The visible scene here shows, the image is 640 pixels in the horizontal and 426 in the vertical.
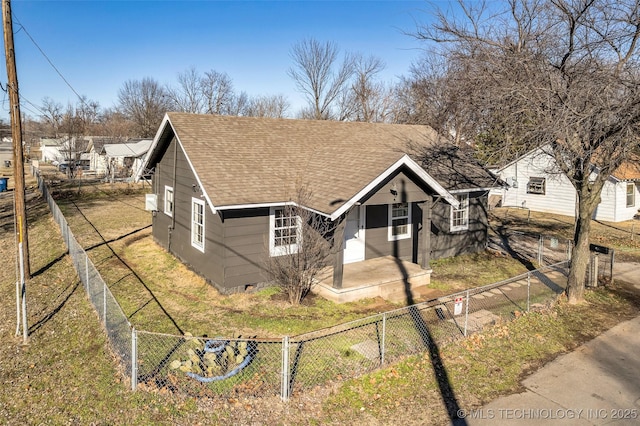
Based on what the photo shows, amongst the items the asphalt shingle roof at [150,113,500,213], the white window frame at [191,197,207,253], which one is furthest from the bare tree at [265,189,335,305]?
the white window frame at [191,197,207,253]

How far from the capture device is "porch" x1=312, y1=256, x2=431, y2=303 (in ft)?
36.4

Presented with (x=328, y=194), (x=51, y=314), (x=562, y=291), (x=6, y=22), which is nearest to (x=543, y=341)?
(x=562, y=291)

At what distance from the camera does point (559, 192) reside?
1071 inches

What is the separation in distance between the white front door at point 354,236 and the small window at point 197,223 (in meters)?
4.47

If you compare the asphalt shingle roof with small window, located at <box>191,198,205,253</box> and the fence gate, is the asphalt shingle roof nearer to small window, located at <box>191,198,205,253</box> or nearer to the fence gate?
small window, located at <box>191,198,205,253</box>

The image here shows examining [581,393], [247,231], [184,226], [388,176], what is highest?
[388,176]

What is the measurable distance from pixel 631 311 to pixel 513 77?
679cm

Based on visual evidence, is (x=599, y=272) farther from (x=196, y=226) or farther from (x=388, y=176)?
(x=196, y=226)

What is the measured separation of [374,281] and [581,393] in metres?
5.51

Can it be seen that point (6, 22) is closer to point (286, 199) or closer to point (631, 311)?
point (286, 199)

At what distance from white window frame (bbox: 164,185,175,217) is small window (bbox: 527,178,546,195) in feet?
77.8

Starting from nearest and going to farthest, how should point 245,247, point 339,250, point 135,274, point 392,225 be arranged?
1. point 339,250
2. point 245,247
3. point 135,274
4. point 392,225

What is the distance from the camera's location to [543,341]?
906 centimetres

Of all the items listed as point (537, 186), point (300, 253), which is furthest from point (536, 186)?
point (300, 253)
